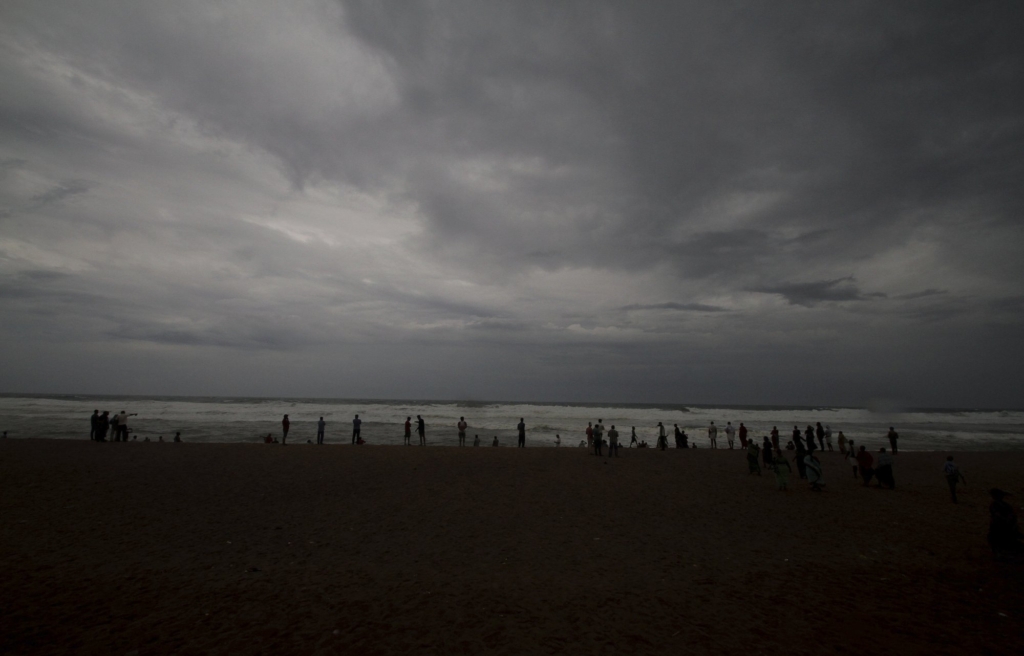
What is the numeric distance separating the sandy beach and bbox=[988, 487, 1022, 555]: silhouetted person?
0.42m

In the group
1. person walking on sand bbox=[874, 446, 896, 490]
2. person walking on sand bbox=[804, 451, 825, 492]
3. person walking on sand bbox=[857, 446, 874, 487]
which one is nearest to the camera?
person walking on sand bbox=[804, 451, 825, 492]

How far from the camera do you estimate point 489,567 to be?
8508 mm

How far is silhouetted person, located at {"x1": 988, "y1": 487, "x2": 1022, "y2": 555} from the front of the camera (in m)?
8.77

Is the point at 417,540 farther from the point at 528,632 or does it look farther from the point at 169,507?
the point at 169,507

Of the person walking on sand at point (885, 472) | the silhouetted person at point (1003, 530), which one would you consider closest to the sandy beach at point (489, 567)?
the silhouetted person at point (1003, 530)

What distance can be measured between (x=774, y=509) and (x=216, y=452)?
24.1 metres

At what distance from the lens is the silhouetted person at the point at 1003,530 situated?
8.77 metres

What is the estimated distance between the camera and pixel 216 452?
22.9m

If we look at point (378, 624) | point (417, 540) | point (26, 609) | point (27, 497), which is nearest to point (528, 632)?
point (378, 624)

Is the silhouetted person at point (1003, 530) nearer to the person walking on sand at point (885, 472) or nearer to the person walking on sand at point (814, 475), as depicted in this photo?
the person walking on sand at point (814, 475)

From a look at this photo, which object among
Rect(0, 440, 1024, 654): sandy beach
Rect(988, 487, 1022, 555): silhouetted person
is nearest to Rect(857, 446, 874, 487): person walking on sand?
→ Rect(0, 440, 1024, 654): sandy beach

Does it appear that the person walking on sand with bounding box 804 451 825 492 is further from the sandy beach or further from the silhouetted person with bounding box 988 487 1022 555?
the silhouetted person with bounding box 988 487 1022 555

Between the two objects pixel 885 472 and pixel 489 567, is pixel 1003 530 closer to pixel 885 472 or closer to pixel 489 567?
pixel 885 472

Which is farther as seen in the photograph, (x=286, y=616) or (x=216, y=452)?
(x=216, y=452)
